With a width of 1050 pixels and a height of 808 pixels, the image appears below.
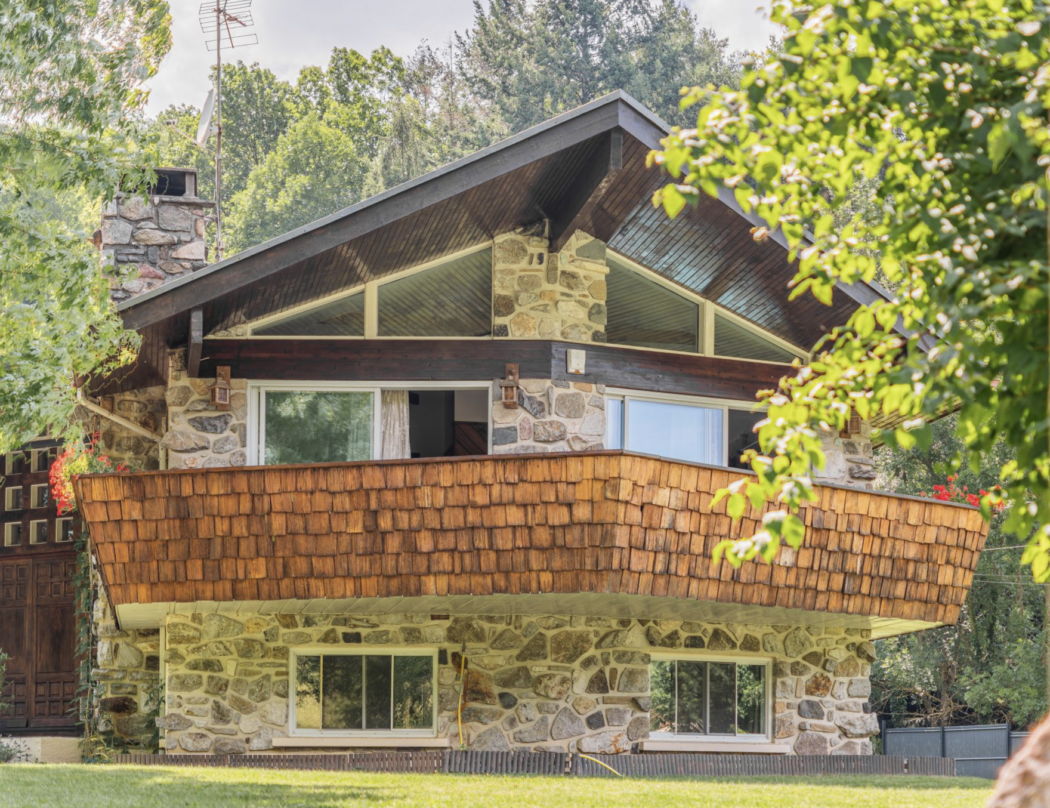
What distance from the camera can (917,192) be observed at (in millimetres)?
4586

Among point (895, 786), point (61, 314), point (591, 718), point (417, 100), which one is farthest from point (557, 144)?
point (417, 100)

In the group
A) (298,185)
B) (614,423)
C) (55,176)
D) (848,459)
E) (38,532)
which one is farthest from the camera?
(298,185)

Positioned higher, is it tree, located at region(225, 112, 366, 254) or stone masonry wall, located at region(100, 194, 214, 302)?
tree, located at region(225, 112, 366, 254)

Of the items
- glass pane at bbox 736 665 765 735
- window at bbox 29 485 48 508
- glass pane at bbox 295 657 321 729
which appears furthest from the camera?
window at bbox 29 485 48 508

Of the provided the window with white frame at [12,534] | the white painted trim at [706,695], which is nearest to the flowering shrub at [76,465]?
the window with white frame at [12,534]

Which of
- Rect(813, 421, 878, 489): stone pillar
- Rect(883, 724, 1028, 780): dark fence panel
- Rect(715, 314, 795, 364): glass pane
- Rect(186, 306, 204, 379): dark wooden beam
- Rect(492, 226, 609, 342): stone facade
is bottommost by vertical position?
Rect(883, 724, 1028, 780): dark fence panel

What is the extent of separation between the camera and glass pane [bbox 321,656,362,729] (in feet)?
41.6

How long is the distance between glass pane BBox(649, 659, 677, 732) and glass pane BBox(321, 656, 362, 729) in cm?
293

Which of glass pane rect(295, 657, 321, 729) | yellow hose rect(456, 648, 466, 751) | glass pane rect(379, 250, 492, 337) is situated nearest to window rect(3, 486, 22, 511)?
glass pane rect(295, 657, 321, 729)

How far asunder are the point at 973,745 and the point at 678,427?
11834mm

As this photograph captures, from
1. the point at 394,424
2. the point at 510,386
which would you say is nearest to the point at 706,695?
the point at 510,386

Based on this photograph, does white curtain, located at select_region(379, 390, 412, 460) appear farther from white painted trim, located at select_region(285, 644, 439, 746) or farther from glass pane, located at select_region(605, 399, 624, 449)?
glass pane, located at select_region(605, 399, 624, 449)

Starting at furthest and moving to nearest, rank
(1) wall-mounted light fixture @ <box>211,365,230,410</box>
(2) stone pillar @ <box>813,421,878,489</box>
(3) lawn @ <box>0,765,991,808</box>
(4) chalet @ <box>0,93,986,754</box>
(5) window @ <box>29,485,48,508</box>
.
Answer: (5) window @ <box>29,485,48,508</box> → (2) stone pillar @ <box>813,421,878,489</box> → (1) wall-mounted light fixture @ <box>211,365,230,410</box> → (4) chalet @ <box>0,93,986,754</box> → (3) lawn @ <box>0,765,991,808</box>

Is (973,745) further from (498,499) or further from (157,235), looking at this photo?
(157,235)
